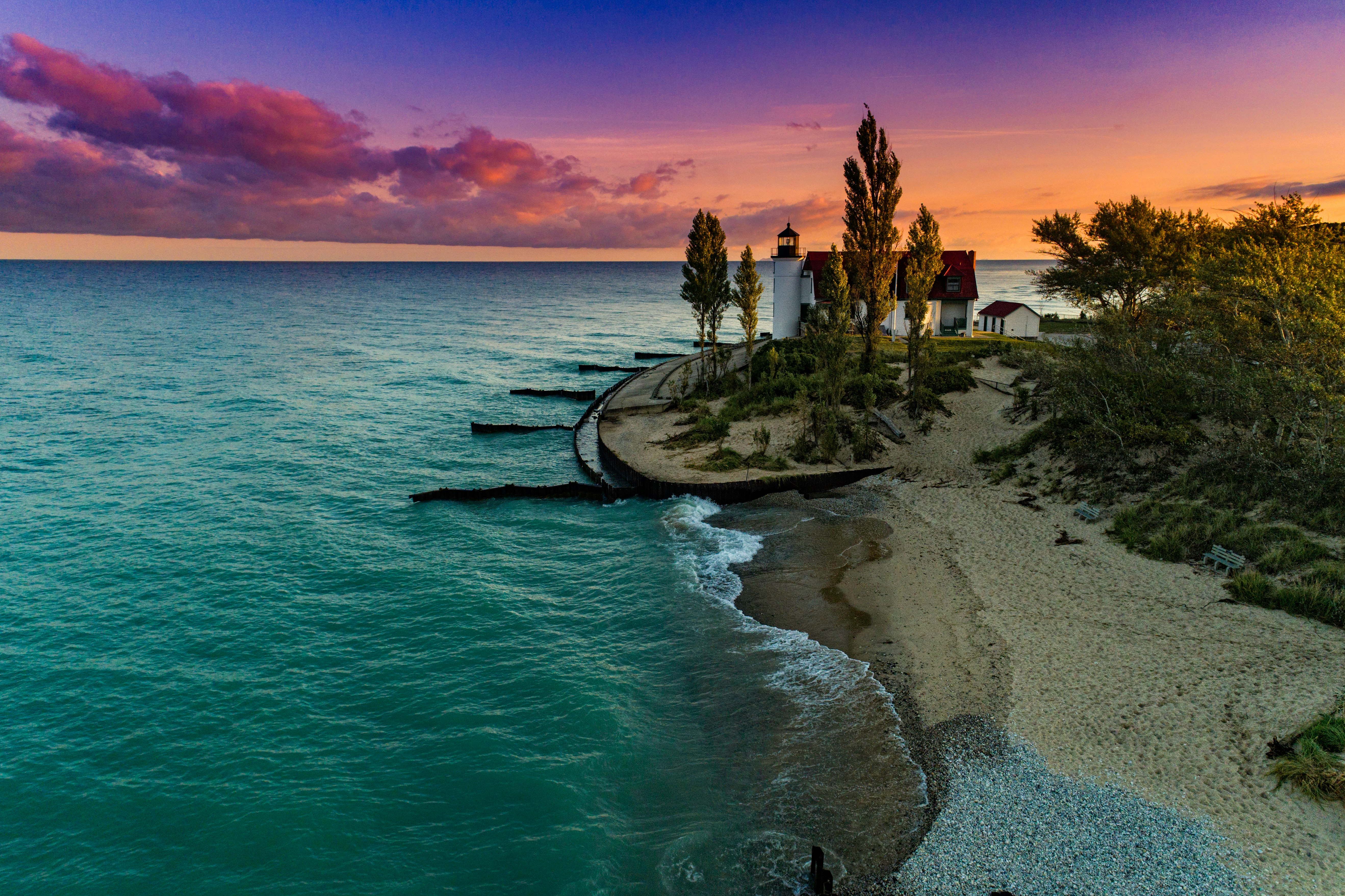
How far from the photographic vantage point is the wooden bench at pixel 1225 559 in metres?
20.6

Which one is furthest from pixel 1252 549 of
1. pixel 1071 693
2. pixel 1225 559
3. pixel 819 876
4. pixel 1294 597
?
pixel 819 876

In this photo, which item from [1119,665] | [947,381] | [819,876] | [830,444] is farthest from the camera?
[947,381]

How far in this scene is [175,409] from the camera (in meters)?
54.2

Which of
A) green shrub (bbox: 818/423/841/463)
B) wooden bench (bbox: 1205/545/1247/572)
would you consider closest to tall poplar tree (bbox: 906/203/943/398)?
green shrub (bbox: 818/423/841/463)

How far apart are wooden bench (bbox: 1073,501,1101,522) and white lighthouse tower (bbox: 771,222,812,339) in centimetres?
4349

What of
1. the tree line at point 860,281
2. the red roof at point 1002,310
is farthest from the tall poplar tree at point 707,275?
the red roof at point 1002,310

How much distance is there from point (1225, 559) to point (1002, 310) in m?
49.2

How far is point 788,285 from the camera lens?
67438 millimetres

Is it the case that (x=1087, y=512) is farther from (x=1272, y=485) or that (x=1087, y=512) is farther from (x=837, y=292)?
(x=837, y=292)

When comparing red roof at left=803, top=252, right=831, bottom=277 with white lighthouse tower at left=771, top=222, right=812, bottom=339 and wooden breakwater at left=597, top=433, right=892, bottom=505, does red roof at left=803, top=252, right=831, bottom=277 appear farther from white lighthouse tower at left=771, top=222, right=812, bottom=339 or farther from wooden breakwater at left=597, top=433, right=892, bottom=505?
wooden breakwater at left=597, top=433, right=892, bottom=505

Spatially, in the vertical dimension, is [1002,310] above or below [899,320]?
above

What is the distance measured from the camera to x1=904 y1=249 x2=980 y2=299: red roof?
6178 cm

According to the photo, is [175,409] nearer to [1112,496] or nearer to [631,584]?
[631,584]

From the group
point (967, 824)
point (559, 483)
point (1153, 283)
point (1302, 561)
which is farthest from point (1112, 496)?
point (1153, 283)
